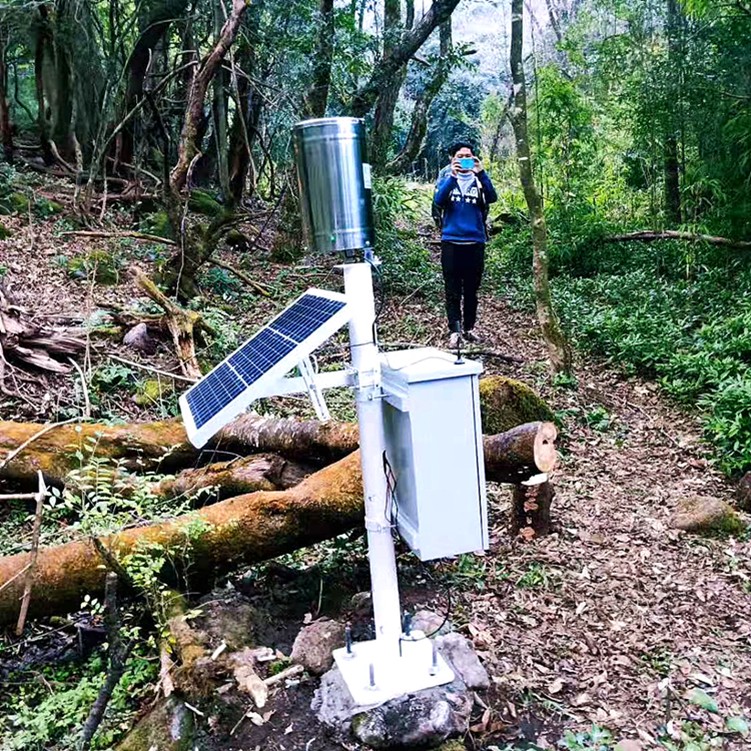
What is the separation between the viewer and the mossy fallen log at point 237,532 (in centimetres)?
326

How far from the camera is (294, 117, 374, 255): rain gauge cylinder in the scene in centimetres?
235

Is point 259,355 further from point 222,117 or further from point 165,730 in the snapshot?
point 222,117

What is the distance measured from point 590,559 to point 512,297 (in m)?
5.94

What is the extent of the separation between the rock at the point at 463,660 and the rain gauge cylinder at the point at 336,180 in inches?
61.2

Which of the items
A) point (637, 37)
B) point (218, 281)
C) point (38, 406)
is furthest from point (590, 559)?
point (637, 37)

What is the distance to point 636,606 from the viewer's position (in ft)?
11.7

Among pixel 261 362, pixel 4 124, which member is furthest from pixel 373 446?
pixel 4 124

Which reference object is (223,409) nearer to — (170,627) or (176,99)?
(170,627)

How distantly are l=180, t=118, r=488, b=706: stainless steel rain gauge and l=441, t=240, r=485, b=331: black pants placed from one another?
381 cm

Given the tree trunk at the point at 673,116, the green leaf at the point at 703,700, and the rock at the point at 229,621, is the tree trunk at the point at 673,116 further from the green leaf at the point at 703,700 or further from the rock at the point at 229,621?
the rock at the point at 229,621

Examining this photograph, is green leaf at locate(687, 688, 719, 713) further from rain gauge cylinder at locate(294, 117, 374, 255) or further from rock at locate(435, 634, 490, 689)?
rain gauge cylinder at locate(294, 117, 374, 255)

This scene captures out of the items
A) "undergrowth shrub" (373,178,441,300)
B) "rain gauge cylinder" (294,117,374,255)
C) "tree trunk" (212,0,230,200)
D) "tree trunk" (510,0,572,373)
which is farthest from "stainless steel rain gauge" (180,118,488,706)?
"tree trunk" (212,0,230,200)

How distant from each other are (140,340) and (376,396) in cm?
445

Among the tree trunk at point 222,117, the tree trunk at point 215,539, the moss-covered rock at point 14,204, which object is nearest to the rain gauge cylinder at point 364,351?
the tree trunk at point 215,539
